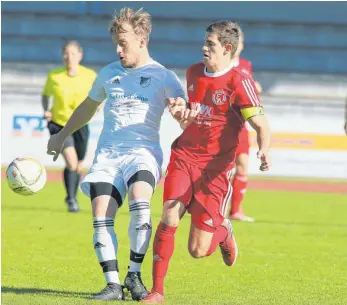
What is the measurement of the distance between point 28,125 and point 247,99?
Result: 47.6ft

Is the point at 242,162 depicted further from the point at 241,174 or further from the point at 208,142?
the point at 208,142

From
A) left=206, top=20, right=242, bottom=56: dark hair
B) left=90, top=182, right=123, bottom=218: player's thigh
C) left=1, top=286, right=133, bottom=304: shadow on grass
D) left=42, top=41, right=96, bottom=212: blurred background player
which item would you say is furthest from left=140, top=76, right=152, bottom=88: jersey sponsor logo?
left=42, top=41, right=96, bottom=212: blurred background player

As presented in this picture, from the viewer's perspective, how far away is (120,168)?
25.0ft

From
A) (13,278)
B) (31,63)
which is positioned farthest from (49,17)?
(13,278)

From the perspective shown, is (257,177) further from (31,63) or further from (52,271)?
(52,271)

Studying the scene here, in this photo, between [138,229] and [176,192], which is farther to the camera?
[176,192]

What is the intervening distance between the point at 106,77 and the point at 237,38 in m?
1.02

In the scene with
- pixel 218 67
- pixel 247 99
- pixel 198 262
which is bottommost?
pixel 198 262

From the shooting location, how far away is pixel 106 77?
7852mm

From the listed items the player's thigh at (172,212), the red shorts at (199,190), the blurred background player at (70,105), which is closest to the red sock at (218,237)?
the red shorts at (199,190)

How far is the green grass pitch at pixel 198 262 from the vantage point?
25.4 ft

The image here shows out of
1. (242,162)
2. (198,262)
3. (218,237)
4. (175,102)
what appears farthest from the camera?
(242,162)

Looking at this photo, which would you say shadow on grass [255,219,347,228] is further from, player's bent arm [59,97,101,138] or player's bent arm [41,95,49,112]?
player's bent arm [59,97,101,138]

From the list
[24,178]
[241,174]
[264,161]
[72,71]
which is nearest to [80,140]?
[72,71]
